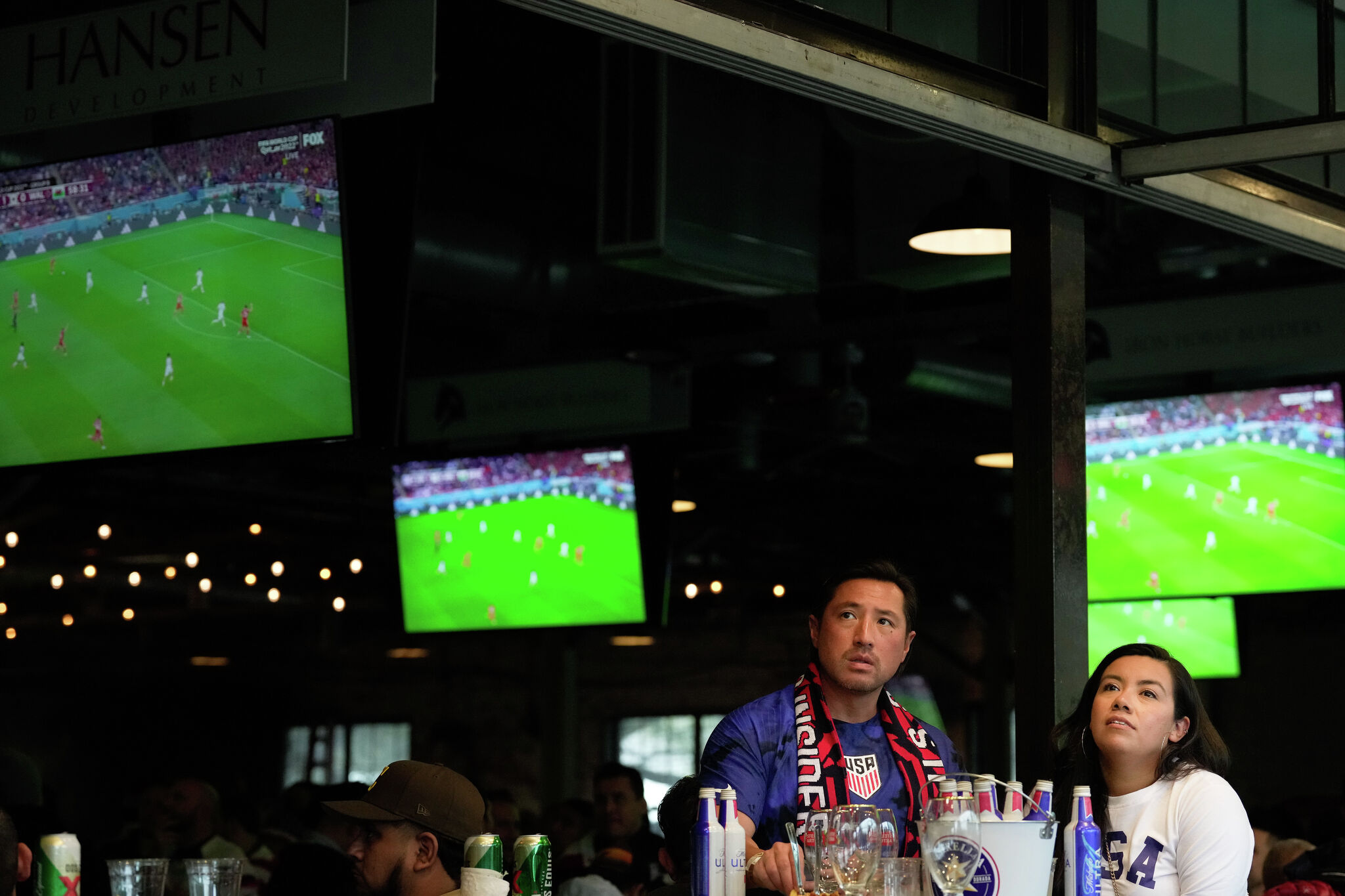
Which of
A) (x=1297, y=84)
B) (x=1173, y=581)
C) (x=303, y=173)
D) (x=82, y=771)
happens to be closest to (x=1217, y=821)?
(x=1297, y=84)

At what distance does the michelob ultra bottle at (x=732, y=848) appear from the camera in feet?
11.5

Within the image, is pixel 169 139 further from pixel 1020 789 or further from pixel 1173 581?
pixel 1173 581

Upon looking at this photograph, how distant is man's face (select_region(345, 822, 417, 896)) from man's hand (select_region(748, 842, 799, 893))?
37.9 inches

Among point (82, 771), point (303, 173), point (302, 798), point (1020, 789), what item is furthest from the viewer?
point (82, 771)

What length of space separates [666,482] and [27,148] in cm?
337

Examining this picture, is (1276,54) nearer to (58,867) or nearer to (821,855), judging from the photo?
(821,855)

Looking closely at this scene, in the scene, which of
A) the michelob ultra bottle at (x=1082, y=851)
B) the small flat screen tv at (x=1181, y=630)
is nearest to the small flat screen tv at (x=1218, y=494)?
the small flat screen tv at (x=1181, y=630)

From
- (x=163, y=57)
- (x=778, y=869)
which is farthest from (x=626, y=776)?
(x=778, y=869)

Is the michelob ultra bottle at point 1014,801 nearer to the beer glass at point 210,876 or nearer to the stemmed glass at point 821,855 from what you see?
the stemmed glass at point 821,855

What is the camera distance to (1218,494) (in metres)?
8.11

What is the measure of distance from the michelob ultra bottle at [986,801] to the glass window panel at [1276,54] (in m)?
2.56

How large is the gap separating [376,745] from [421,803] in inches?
782

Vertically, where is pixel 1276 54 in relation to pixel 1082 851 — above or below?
above

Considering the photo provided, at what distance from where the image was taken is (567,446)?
28.7 feet
